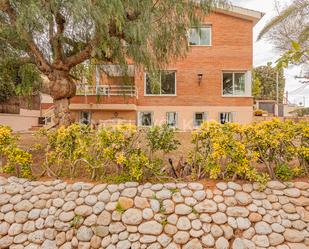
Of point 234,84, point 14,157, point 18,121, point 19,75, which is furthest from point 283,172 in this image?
point 18,121

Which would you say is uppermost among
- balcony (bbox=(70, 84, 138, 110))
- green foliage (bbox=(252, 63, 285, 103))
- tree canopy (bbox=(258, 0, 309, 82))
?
green foliage (bbox=(252, 63, 285, 103))

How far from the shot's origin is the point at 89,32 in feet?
21.5

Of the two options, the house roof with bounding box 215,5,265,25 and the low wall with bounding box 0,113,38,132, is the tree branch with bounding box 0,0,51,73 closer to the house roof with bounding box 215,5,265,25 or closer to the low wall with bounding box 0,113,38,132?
the low wall with bounding box 0,113,38,132

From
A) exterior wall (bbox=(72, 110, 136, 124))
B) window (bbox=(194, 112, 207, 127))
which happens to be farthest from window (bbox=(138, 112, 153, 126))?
window (bbox=(194, 112, 207, 127))

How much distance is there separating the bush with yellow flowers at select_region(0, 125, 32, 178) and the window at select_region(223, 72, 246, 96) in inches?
546

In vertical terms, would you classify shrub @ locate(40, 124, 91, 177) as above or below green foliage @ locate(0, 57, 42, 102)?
below

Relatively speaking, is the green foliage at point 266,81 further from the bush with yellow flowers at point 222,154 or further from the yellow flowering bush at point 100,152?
the yellow flowering bush at point 100,152

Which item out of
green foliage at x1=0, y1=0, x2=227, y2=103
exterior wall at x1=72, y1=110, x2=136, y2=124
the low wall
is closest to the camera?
green foliage at x1=0, y1=0, x2=227, y2=103

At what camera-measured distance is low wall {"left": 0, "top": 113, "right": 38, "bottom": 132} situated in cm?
1543

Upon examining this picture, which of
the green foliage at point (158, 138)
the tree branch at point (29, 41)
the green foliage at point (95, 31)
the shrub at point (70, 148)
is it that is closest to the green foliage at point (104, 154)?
the shrub at point (70, 148)

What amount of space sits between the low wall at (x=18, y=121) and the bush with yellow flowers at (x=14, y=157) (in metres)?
11.5

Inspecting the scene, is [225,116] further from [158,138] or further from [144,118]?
[158,138]

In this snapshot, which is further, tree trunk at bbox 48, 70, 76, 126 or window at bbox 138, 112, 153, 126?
window at bbox 138, 112, 153, 126

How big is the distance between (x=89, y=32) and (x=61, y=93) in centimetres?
209
